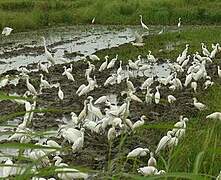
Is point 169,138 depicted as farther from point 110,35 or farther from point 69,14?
point 69,14

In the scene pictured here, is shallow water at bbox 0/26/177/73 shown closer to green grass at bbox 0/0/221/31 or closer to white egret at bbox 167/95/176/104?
green grass at bbox 0/0/221/31

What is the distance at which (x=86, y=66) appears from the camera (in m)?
21.2

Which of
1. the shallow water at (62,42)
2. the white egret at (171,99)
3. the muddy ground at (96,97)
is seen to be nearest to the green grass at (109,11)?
the shallow water at (62,42)

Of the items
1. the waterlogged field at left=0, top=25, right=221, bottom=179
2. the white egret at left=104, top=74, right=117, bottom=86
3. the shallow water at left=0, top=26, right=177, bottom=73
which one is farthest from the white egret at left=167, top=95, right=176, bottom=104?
the shallow water at left=0, top=26, right=177, bottom=73

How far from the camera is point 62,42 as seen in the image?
28.9 m

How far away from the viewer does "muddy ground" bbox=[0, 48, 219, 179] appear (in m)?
9.95

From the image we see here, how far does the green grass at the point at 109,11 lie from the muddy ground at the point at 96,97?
13.5m

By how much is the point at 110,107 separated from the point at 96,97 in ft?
11.1

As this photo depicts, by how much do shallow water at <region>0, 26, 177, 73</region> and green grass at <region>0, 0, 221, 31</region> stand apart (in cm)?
137

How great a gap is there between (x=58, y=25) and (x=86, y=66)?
46.9 feet

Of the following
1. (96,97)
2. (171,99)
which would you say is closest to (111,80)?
(96,97)

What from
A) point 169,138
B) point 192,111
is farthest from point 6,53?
point 169,138

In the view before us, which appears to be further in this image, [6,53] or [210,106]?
[6,53]

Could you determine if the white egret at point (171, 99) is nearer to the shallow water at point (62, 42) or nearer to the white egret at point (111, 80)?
the white egret at point (111, 80)
